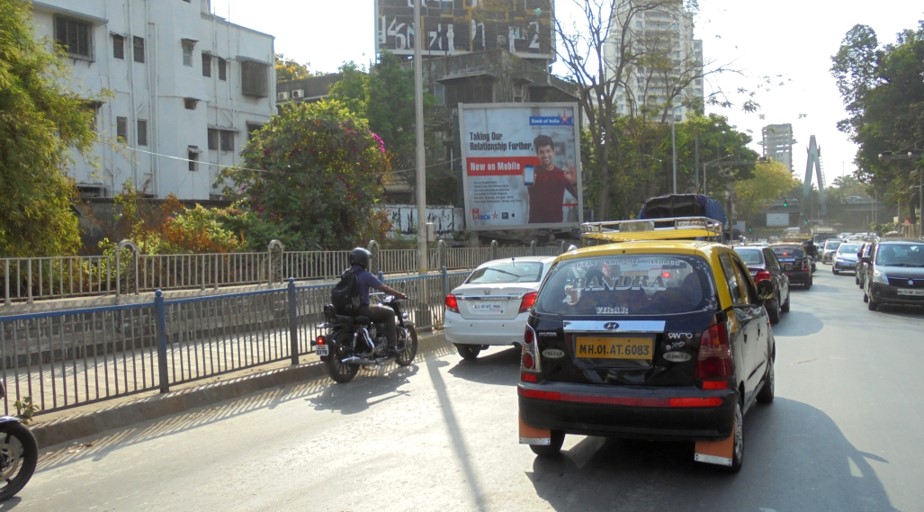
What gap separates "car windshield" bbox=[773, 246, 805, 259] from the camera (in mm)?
24562

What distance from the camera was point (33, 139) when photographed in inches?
437

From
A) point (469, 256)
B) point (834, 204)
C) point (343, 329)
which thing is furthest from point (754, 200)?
point (343, 329)

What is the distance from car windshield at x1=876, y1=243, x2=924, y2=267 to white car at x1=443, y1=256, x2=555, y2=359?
1125 centimetres

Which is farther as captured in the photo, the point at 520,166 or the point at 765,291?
the point at 520,166

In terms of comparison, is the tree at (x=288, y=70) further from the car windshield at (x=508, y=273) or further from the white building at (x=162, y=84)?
the car windshield at (x=508, y=273)

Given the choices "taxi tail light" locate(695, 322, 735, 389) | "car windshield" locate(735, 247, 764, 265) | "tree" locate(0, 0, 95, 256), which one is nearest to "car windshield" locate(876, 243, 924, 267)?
"car windshield" locate(735, 247, 764, 265)

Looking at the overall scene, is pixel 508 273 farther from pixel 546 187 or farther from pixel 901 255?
pixel 546 187

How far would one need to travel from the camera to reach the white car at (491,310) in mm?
10336

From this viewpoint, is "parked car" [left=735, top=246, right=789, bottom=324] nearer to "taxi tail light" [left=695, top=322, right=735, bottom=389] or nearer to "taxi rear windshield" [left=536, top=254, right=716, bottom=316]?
"taxi rear windshield" [left=536, top=254, right=716, bottom=316]

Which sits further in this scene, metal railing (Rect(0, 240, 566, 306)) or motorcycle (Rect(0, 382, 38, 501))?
metal railing (Rect(0, 240, 566, 306))

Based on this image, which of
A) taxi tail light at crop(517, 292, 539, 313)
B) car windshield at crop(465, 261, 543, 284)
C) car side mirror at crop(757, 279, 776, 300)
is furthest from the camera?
car windshield at crop(465, 261, 543, 284)

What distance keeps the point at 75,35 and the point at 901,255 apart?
27.0m

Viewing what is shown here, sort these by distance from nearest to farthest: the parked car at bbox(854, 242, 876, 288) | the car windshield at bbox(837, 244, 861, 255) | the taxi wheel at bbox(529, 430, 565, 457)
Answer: the taxi wheel at bbox(529, 430, 565, 457) < the parked car at bbox(854, 242, 876, 288) < the car windshield at bbox(837, 244, 861, 255)

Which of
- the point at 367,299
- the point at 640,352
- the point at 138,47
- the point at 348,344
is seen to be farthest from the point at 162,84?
the point at 640,352
